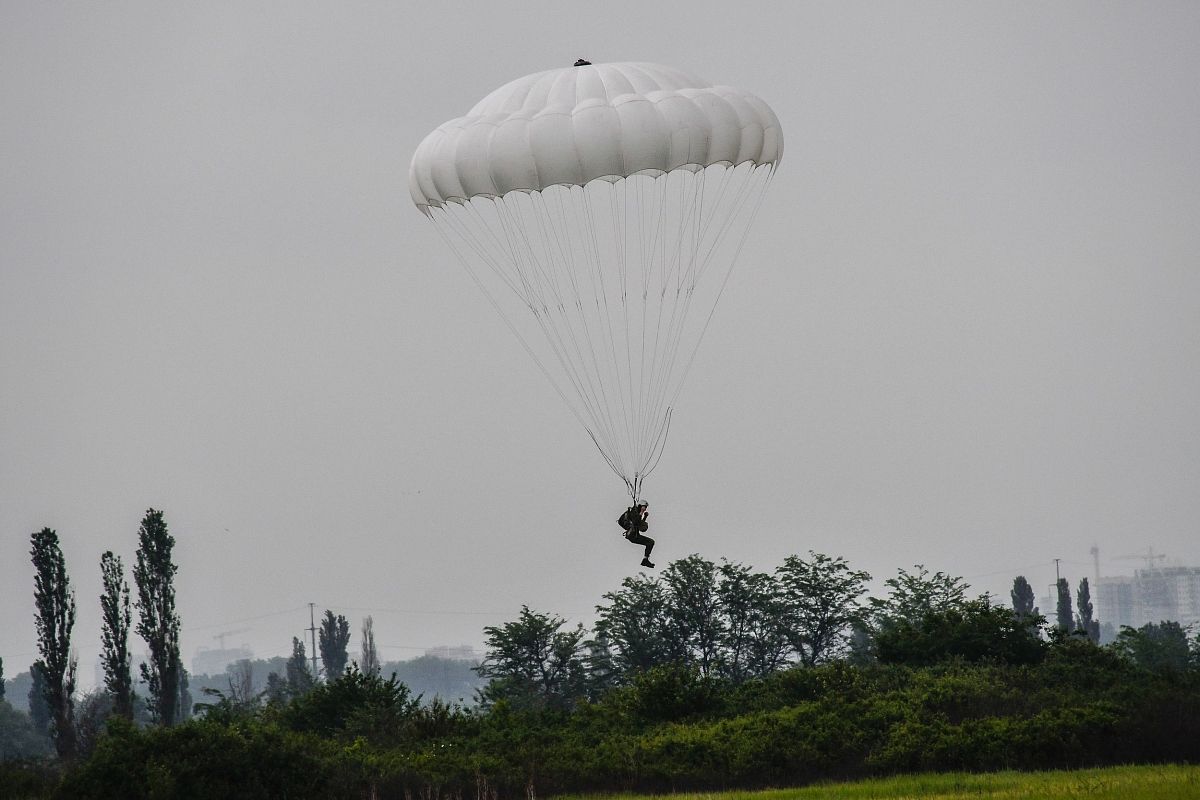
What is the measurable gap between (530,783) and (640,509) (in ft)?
21.6

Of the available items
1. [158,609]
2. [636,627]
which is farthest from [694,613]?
[158,609]

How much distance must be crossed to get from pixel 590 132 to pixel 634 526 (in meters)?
7.80

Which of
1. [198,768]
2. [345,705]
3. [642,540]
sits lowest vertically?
[198,768]

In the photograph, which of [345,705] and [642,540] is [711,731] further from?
[345,705]

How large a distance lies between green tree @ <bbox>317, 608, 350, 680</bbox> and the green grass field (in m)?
73.8

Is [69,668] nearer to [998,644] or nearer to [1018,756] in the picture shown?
[998,644]

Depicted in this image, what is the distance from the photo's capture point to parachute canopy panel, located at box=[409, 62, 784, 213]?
29344mm

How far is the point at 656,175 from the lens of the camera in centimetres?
3053

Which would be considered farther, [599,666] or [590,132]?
[599,666]

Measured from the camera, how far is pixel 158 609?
60.5 m

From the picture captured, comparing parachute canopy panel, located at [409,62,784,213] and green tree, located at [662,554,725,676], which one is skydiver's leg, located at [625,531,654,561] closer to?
parachute canopy panel, located at [409,62,784,213]

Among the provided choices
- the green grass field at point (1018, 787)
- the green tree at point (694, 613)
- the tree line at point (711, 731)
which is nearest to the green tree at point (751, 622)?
the green tree at point (694, 613)

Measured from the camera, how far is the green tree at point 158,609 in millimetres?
58375

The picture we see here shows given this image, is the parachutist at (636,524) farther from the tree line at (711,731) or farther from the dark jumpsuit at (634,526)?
the tree line at (711,731)
